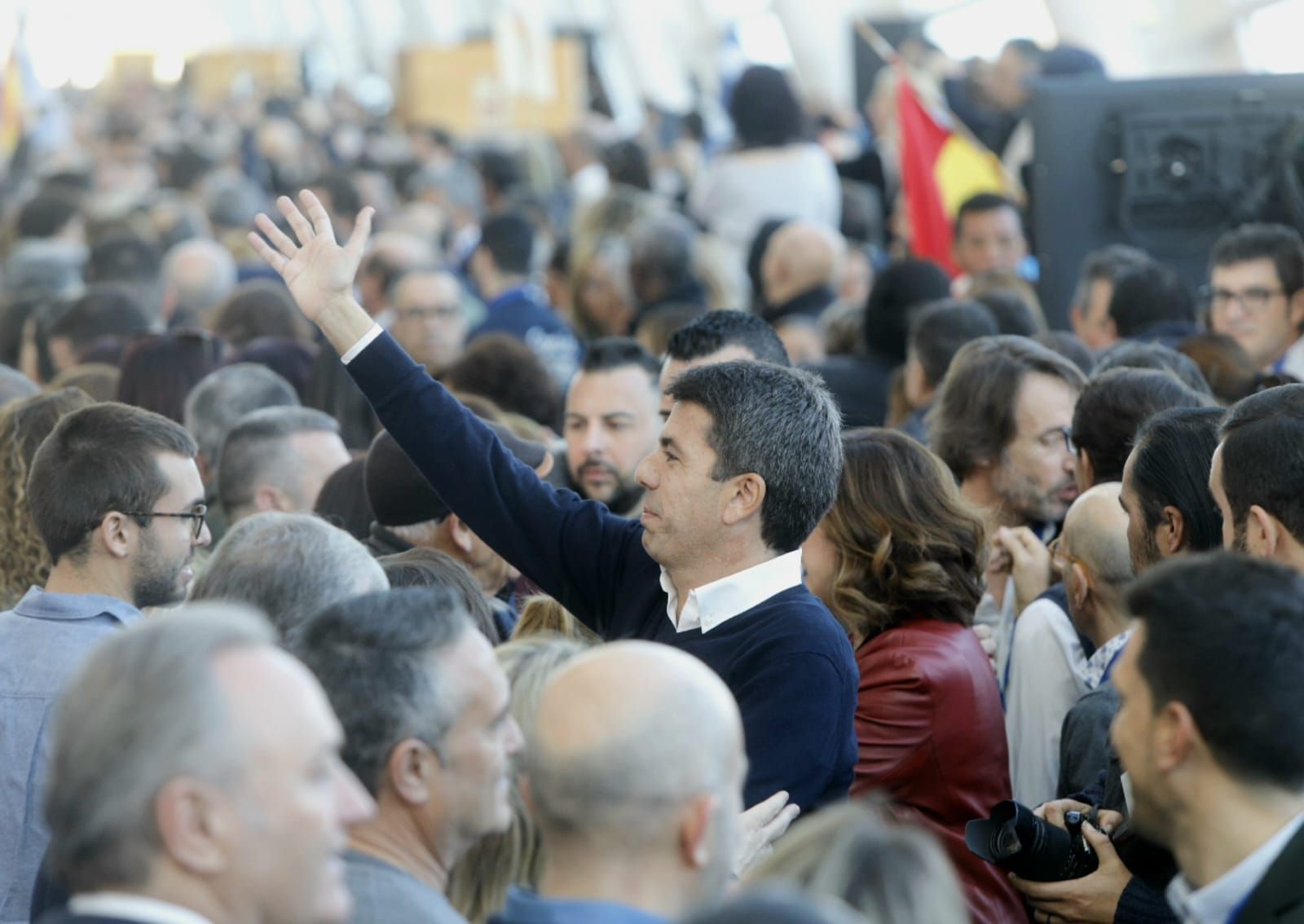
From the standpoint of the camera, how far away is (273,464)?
488cm

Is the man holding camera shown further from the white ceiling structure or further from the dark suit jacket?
the white ceiling structure

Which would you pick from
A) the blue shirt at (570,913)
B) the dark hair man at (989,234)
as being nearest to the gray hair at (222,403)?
the blue shirt at (570,913)

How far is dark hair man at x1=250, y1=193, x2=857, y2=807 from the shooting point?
3.23 meters

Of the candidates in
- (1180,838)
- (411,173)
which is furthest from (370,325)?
(411,173)

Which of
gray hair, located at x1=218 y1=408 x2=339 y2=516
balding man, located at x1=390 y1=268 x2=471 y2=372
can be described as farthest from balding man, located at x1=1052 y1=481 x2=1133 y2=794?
balding man, located at x1=390 y1=268 x2=471 y2=372

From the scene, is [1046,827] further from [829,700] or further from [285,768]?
[285,768]

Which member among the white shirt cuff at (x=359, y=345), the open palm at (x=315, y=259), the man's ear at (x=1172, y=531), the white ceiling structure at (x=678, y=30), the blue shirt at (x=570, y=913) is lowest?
the white ceiling structure at (x=678, y=30)

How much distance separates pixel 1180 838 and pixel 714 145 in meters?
13.6

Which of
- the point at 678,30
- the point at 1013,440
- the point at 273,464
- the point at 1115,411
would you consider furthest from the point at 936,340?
the point at 678,30

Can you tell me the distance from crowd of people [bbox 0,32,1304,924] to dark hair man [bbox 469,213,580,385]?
1.25 metres

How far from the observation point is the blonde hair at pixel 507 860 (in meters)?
2.76

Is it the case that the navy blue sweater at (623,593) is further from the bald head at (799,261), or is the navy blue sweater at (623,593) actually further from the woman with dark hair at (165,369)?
the bald head at (799,261)

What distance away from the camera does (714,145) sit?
15750mm

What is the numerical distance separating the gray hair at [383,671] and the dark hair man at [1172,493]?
155 centimetres
